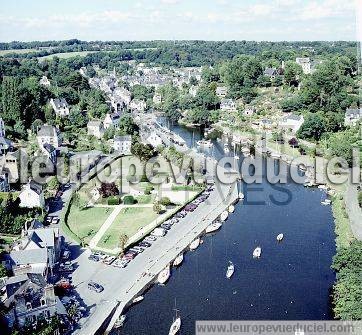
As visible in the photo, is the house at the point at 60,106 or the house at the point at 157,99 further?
the house at the point at 157,99

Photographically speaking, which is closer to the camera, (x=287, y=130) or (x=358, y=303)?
(x=358, y=303)

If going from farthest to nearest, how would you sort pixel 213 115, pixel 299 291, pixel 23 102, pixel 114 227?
pixel 213 115
pixel 23 102
pixel 114 227
pixel 299 291

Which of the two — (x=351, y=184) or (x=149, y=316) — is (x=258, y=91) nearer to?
(x=351, y=184)

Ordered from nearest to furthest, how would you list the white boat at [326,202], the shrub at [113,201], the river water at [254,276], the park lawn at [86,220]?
the river water at [254,276]
the park lawn at [86,220]
the shrub at [113,201]
the white boat at [326,202]

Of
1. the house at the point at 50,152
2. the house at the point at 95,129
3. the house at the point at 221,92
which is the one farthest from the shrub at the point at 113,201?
the house at the point at 221,92

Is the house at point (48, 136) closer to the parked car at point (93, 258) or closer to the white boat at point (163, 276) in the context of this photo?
the parked car at point (93, 258)

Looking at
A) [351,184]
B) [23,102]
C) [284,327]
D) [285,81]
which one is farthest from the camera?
[285,81]

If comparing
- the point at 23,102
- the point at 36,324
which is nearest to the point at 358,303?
the point at 36,324

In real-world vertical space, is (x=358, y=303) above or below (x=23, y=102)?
below
